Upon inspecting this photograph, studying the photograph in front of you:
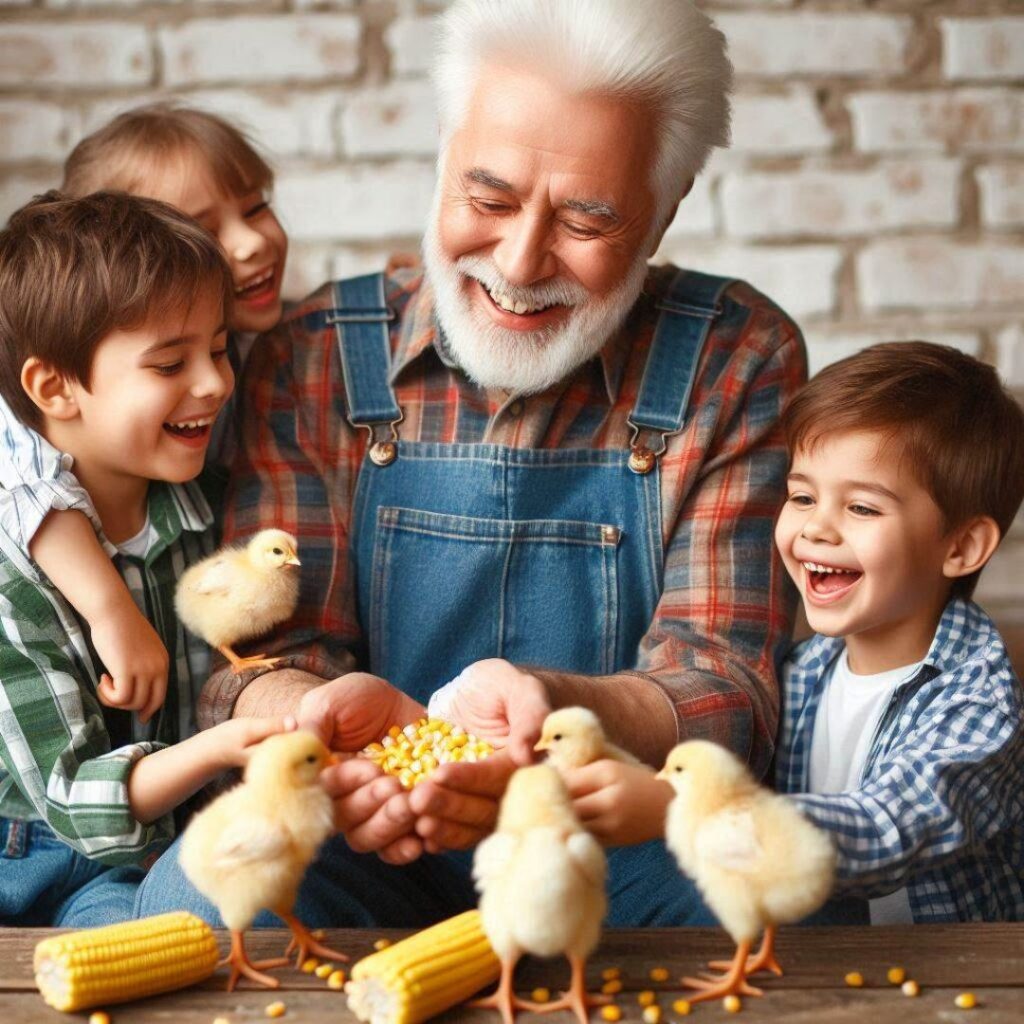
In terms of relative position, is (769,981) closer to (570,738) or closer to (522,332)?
(570,738)

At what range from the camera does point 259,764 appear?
57.2 inches

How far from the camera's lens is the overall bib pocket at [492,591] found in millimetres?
2141

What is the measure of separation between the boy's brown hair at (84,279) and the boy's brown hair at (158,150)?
406 mm

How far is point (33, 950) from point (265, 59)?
6.51ft

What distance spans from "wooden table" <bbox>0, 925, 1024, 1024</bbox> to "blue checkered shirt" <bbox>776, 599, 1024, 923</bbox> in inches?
3.4

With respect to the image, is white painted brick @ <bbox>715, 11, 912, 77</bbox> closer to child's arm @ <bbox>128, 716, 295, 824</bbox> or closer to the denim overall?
the denim overall

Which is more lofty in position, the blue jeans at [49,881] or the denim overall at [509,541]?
the denim overall at [509,541]

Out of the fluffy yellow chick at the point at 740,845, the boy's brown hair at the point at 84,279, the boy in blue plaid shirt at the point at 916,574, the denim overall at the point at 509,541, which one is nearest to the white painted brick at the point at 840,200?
the denim overall at the point at 509,541

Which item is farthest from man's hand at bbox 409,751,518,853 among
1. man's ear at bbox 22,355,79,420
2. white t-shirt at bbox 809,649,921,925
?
man's ear at bbox 22,355,79,420

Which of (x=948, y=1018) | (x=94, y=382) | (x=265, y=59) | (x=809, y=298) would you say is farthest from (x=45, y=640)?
(x=809, y=298)

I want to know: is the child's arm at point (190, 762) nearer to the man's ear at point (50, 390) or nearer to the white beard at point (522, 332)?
the man's ear at point (50, 390)

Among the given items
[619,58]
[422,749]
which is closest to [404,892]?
[422,749]

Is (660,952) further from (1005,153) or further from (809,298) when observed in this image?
(1005,153)

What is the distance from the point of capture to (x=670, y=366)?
7.14 ft
